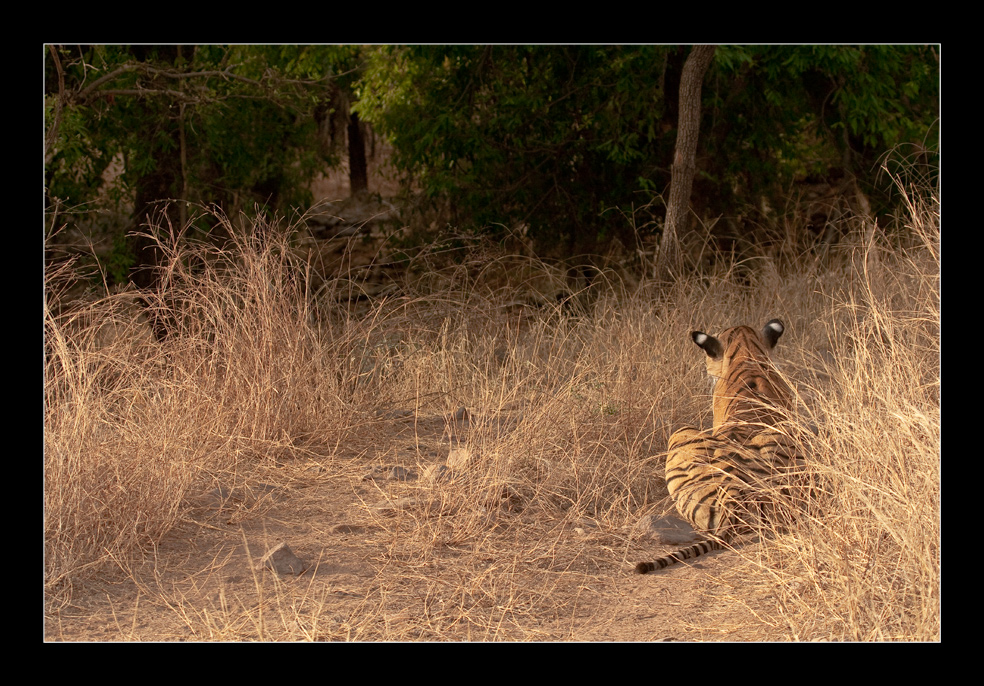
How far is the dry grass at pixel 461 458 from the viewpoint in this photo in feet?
11.6

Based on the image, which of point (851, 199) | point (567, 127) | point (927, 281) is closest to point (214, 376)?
point (927, 281)

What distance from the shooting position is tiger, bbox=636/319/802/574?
13.9ft

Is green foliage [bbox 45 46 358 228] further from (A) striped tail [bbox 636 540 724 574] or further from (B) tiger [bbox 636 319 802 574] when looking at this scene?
(A) striped tail [bbox 636 540 724 574]

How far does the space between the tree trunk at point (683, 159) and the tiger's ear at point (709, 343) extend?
357 cm

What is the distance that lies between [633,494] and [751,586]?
1336 mm

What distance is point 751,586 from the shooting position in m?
3.82

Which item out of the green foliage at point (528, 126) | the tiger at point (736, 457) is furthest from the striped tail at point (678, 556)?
the green foliage at point (528, 126)

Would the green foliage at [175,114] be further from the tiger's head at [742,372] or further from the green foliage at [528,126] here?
the tiger's head at [742,372]

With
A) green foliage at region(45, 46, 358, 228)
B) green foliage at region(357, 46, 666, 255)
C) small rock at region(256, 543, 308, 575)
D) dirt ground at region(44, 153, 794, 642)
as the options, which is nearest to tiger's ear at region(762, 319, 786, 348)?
dirt ground at region(44, 153, 794, 642)

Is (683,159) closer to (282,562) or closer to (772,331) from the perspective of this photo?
(772,331)

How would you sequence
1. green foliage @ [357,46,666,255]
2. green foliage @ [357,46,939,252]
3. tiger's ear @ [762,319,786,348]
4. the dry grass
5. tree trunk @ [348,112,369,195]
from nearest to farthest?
the dry grass, tiger's ear @ [762,319,786,348], green foliage @ [357,46,939,252], green foliage @ [357,46,666,255], tree trunk @ [348,112,369,195]

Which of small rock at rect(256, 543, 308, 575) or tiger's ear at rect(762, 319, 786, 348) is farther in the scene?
tiger's ear at rect(762, 319, 786, 348)

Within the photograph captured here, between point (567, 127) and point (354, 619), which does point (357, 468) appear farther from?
point (567, 127)

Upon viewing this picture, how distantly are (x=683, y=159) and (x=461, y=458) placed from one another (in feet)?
17.5
